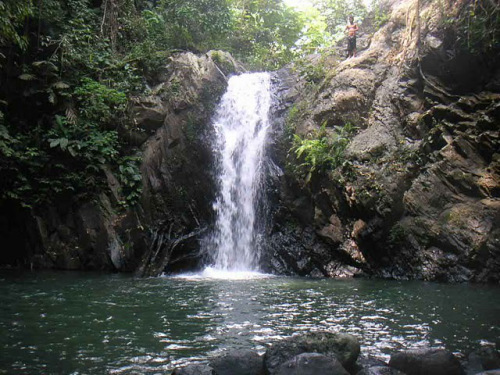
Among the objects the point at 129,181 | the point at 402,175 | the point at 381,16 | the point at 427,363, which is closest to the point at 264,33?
the point at 381,16

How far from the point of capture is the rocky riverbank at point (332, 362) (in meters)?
3.40

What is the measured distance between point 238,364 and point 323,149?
9609 millimetres

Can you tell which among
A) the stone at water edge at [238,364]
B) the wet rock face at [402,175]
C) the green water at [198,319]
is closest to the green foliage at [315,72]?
the wet rock face at [402,175]

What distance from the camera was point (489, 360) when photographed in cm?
377

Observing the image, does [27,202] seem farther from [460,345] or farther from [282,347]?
[460,345]

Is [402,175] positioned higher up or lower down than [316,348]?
higher up

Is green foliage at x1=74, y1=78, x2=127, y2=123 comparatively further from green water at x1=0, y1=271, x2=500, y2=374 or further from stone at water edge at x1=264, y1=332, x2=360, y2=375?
stone at water edge at x1=264, y1=332, x2=360, y2=375

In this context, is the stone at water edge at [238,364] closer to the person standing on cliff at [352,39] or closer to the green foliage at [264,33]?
the person standing on cliff at [352,39]

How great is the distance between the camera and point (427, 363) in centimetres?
360

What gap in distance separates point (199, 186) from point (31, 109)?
234 inches

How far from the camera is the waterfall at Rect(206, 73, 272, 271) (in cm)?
1326

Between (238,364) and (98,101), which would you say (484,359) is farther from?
(98,101)

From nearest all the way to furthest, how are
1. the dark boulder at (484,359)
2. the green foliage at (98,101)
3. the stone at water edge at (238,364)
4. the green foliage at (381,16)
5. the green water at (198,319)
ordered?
the stone at water edge at (238,364)
the dark boulder at (484,359)
the green water at (198,319)
the green foliage at (98,101)
the green foliage at (381,16)

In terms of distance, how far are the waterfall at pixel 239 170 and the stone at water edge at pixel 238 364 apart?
9.12m
